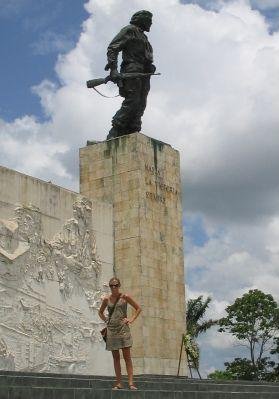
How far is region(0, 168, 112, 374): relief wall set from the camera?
11.9 m

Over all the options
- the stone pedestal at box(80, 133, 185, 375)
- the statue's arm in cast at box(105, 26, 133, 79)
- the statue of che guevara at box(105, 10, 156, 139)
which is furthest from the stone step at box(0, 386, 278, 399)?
the statue's arm in cast at box(105, 26, 133, 79)

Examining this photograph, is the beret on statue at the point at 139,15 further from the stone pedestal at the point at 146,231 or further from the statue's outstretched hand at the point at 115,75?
the stone pedestal at the point at 146,231

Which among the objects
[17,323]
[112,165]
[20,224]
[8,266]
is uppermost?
[112,165]

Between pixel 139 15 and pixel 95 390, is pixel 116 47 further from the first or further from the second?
pixel 95 390

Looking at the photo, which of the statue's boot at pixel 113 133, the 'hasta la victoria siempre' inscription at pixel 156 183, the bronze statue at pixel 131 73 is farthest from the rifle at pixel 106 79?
the 'hasta la victoria siempre' inscription at pixel 156 183

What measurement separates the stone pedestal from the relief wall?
0.71 metres

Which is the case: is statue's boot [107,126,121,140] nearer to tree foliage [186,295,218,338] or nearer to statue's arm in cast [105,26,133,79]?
statue's arm in cast [105,26,133,79]

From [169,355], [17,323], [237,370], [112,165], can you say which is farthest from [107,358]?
[237,370]

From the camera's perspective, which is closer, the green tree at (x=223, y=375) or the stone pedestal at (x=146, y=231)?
the stone pedestal at (x=146, y=231)

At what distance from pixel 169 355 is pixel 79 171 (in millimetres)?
4437

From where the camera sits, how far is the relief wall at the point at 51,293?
1190 centimetres

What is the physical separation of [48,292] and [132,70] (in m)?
5.51

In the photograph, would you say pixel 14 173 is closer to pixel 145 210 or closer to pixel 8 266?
pixel 8 266

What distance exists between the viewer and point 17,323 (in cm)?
1195
